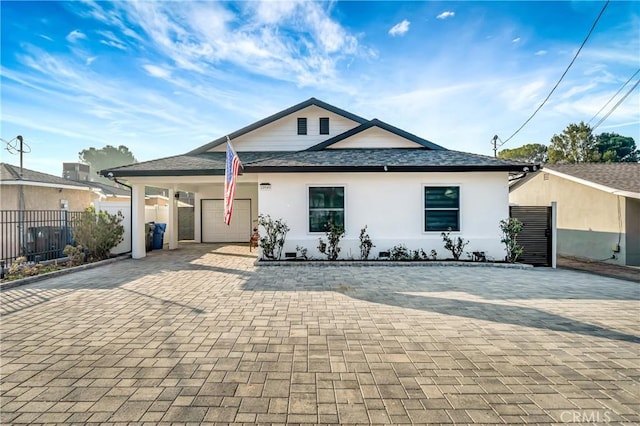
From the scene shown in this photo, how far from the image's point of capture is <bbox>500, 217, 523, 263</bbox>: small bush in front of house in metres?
8.99

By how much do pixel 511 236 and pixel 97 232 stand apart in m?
12.9

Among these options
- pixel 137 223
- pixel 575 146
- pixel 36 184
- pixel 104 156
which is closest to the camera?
pixel 137 223

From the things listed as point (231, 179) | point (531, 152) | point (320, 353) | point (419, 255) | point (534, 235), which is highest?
point (531, 152)

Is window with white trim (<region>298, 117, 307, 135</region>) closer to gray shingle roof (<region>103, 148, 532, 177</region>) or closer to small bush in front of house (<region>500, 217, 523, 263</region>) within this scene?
gray shingle roof (<region>103, 148, 532, 177</region>)

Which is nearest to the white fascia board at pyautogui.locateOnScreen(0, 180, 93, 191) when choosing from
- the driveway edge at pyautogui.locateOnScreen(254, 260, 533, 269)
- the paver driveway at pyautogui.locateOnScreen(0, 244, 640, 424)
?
the paver driveway at pyautogui.locateOnScreen(0, 244, 640, 424)

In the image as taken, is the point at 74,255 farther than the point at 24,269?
Yes

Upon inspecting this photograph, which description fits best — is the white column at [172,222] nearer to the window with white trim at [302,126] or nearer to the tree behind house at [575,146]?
the window with white trim at [302,126]

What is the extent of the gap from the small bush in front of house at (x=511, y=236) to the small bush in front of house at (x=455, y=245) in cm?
117

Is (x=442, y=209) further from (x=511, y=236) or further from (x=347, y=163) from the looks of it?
(x=347, y=163)

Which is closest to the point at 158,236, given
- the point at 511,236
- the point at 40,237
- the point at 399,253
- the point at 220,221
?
the point at 220,221

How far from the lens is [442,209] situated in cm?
955

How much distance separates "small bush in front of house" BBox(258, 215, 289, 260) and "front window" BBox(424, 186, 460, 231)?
183 inches

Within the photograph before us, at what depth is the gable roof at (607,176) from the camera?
1049cm

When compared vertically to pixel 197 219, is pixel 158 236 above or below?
below
